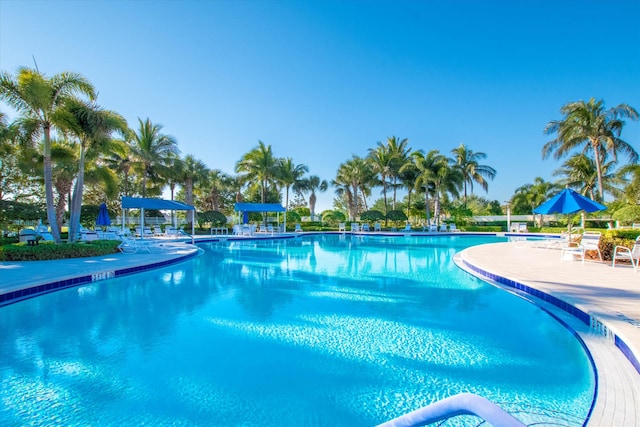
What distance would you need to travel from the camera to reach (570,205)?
9273 millimetres

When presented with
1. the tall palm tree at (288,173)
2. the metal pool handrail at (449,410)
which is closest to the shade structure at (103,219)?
the tall palm tree at (288,173)

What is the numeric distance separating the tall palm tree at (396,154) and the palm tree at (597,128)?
12.5m

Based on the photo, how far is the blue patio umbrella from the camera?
9078 millimetres

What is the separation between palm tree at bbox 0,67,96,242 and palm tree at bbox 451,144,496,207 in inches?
1220

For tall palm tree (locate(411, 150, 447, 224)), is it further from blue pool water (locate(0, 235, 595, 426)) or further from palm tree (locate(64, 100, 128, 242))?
palm tree (locate(64, 100, 128, 242))

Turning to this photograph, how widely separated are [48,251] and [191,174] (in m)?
16.2

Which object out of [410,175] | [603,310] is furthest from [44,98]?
[410,175]

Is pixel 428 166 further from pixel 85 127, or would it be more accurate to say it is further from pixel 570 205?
pixel 85 127

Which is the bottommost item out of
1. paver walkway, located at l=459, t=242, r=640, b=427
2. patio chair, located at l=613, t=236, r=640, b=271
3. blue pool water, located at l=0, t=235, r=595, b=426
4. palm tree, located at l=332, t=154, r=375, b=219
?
blue pool water, located at l=0, t=235, r=595, b=426

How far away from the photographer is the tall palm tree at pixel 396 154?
3009cm

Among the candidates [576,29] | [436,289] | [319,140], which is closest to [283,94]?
[319,140]

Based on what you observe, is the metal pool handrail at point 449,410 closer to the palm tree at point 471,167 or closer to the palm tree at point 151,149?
the palm tree at point 151,149

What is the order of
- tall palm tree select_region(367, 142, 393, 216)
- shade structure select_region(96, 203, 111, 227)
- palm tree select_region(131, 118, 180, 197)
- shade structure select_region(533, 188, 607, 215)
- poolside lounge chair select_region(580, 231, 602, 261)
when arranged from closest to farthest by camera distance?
poolside lounge chair select_region(580, 231, 602, 261) < shade structure select_region(533, 188, 607, 215) < shade structure select_region(96, 203, 111, 227) < palm tree select_region(131, 118, 180, 197) < tall palm tree select_region(367, 142, 393, 216)

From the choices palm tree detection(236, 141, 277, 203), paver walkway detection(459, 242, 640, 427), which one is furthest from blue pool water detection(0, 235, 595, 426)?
palm tree detection(236, 141, 277, 203)
